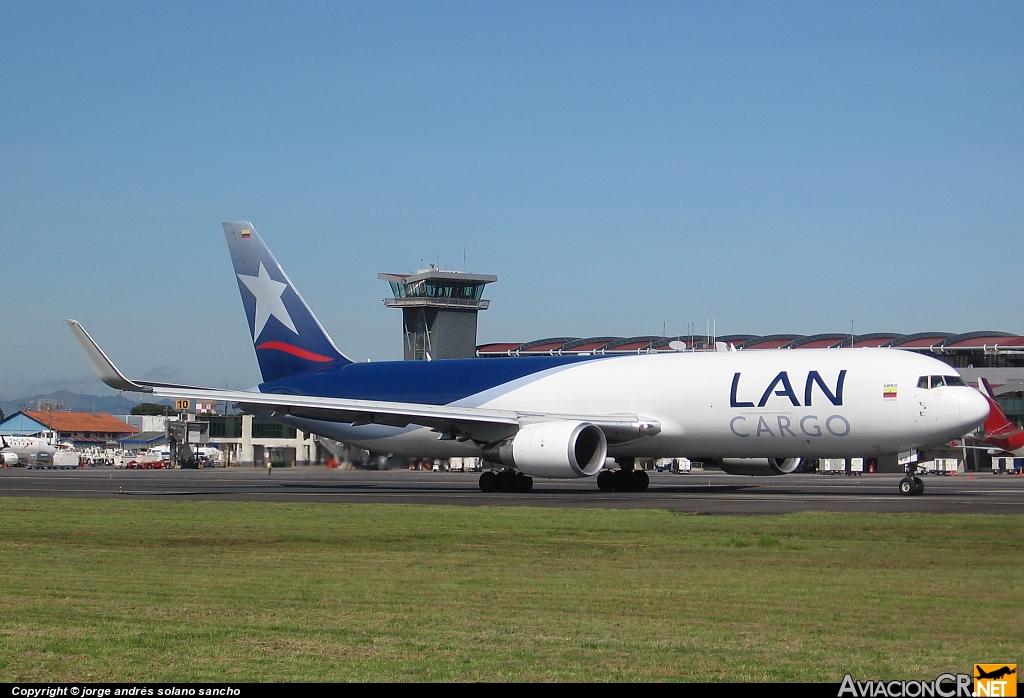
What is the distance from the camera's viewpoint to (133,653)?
26.1 ft

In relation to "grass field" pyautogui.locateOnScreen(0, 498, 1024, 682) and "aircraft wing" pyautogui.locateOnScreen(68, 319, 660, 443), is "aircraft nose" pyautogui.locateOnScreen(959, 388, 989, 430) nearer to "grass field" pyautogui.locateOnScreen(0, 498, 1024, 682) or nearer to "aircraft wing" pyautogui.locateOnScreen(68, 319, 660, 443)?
"aircraft wing" pyautogui.locateOnScreen(68, 319, 660, 443)

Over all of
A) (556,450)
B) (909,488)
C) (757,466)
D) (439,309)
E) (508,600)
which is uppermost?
(439,309)

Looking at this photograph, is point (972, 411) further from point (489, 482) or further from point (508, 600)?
point (508, 600)

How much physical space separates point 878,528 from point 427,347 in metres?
94.4

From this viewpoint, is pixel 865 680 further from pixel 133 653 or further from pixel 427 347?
pixel 427 347

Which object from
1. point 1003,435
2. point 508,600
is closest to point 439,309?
point 1003,435

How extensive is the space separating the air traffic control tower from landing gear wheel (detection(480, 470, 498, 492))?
7469cm

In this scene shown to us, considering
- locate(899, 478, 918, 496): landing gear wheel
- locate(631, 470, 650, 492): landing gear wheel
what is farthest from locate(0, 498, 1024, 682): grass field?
locate(631, 470, 650, 492): landing gear wheel

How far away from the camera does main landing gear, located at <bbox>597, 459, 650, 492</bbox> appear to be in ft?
121

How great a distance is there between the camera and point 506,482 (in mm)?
36312

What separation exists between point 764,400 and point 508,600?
23.4 metres

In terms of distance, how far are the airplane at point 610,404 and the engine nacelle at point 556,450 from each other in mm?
44

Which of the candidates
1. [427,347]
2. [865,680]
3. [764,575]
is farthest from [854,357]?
[427,347]

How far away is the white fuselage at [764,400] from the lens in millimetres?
31547
